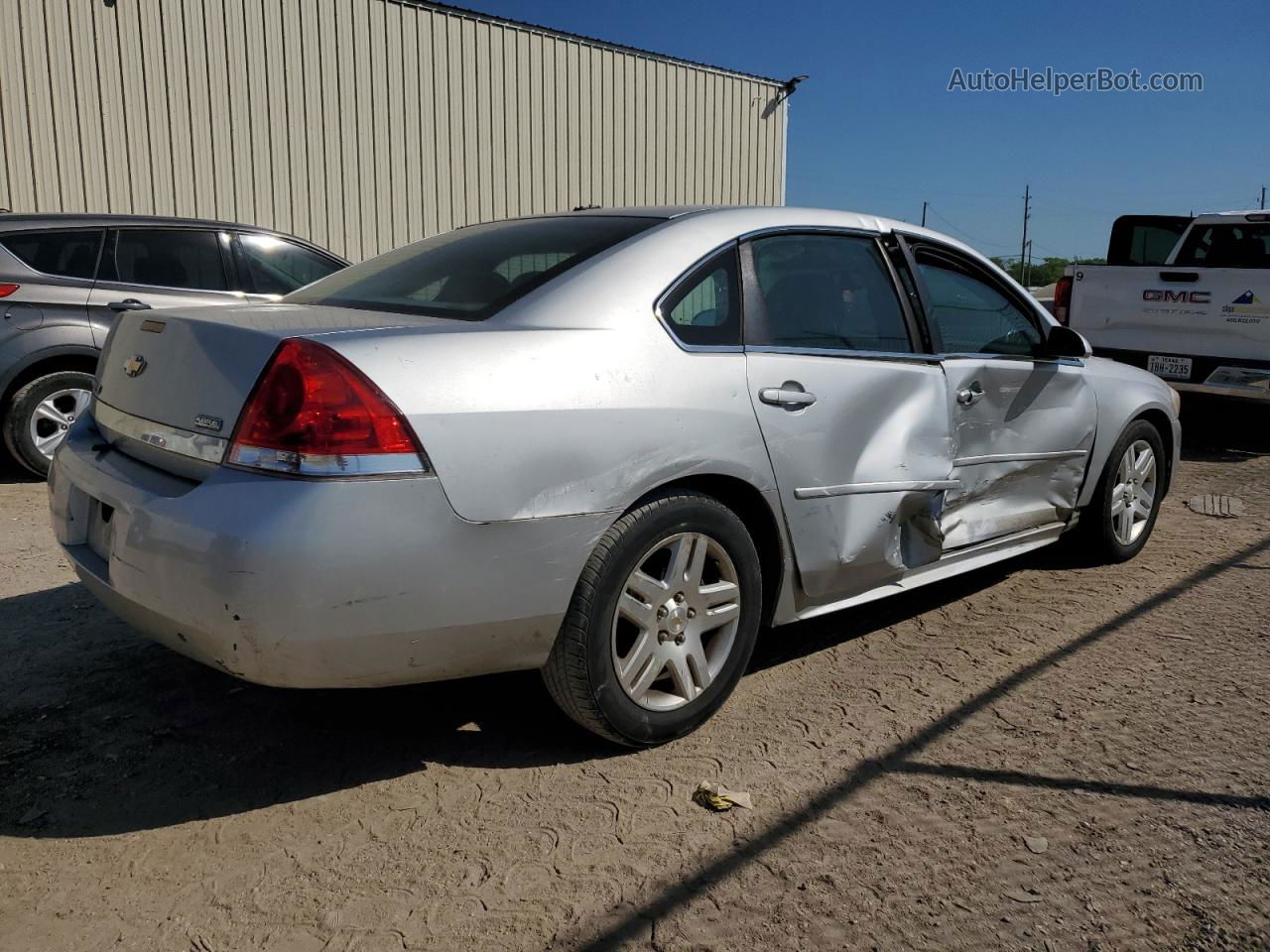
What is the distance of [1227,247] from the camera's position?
927 centimetres

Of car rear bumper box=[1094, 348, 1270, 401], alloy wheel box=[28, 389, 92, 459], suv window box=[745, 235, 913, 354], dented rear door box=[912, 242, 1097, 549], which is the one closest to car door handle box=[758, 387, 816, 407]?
suv window box=[745, 235, 913, 354]

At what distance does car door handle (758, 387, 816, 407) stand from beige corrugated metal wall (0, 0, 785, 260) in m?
9.11

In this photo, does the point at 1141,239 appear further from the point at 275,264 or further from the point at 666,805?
the point at 666,805

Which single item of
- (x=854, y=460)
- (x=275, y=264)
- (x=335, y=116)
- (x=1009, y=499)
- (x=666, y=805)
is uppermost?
(x=335, y=116)

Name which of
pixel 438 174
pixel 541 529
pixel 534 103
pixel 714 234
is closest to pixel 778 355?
pixel 714 234

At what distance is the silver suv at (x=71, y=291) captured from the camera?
6.21 meters

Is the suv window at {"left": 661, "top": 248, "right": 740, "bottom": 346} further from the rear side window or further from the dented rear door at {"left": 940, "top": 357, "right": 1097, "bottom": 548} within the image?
the rear side window

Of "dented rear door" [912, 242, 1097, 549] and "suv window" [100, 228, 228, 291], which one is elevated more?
"suv window" [100, 228, 228, 291]

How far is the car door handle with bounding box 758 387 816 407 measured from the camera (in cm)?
310

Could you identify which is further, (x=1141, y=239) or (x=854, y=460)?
(x=1141, y=239)

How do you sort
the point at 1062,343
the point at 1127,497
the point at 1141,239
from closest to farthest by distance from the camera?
the point at 1062,343 < the point at 1127,497 < the point at 1141,239

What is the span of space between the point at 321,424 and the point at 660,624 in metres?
1.08

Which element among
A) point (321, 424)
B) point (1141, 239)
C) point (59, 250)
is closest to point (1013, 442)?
point (321, 424)

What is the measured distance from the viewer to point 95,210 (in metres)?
10.2
